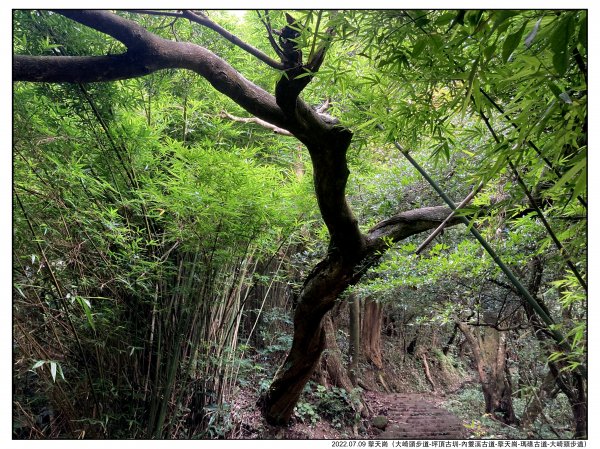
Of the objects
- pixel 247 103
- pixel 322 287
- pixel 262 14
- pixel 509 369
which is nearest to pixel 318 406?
pixel 322 287

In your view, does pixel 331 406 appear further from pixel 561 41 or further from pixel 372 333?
pixel 561 41

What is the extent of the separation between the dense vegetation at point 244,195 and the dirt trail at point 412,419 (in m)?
0.27

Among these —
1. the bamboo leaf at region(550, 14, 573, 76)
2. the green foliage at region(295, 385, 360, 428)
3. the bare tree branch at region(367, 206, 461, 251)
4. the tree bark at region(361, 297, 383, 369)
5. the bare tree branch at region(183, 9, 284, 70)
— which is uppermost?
the bare tree branch at region(183, 9, 284, 70)

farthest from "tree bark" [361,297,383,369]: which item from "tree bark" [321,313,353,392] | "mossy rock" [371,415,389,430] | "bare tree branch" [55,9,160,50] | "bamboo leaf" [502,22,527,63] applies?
"bamboo leaf" [502,22,527,63]

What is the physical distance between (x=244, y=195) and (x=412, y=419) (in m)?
2.63

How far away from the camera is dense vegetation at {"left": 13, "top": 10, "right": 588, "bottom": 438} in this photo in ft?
2.39

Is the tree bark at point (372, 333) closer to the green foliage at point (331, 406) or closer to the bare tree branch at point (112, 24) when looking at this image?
the green foliage at point (331, 406)

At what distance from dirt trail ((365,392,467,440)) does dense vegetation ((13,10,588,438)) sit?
0.89 feet

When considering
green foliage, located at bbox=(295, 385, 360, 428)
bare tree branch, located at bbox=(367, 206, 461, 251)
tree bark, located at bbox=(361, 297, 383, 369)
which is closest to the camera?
bare tree branch, located at bbox=(367, 206, 461, 251)

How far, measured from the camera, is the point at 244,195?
5.07 ft

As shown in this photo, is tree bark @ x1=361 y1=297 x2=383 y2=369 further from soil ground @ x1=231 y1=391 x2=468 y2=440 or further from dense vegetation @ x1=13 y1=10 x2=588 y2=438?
dense vegetation @ x1=13 y1=10 x2=588 y2=438

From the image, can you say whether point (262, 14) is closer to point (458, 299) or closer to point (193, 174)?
point (193, 174)

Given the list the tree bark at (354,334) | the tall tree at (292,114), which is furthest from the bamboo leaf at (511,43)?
the tree bark at (354,334)

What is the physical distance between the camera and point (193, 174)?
5.02ft
